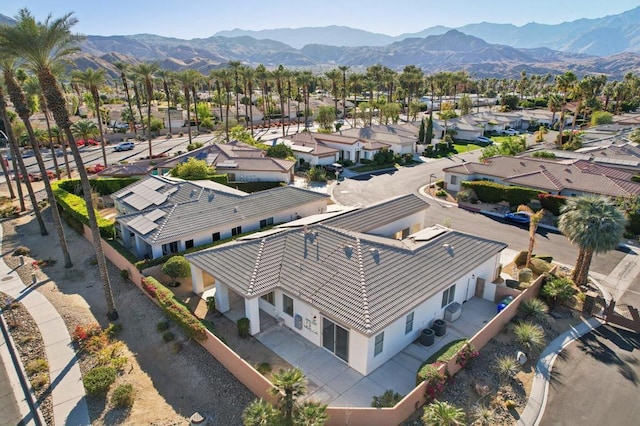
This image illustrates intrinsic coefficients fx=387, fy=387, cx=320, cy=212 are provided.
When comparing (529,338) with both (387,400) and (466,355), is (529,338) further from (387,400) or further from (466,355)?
(387,400)

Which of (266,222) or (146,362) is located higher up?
(266,222)

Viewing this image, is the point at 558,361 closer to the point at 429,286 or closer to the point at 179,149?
the point at 429,286

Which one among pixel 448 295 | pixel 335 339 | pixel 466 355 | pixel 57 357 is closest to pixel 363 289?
pixel 335 339

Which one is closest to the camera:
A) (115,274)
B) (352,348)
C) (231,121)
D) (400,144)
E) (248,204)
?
(352,348)

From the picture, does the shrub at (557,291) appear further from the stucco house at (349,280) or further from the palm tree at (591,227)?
the stucco house at (349,280)

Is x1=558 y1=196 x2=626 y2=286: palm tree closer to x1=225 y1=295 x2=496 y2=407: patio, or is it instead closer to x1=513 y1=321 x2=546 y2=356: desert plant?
x1=513 y1=321 x2=546 y2=356: desert plant

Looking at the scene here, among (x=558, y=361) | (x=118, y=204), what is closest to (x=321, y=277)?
(x=558, y=361)

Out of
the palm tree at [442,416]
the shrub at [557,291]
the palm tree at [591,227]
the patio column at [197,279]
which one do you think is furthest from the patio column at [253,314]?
the palm tree at [591,227]
